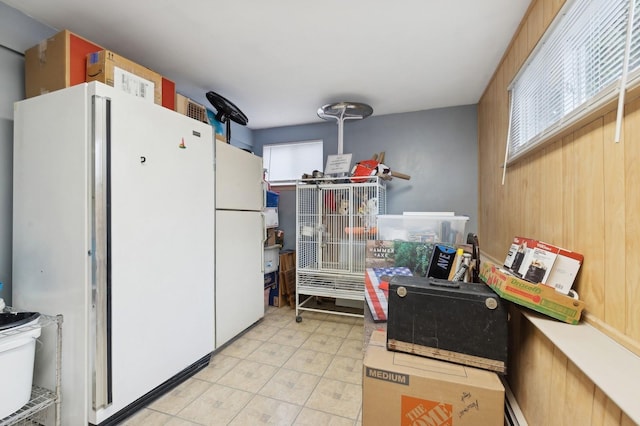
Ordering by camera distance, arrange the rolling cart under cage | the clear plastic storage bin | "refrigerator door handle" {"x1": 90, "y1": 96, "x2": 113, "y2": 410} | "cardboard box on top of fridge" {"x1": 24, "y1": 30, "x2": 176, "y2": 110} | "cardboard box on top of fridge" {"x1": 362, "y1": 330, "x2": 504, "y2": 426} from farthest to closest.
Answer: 1. the rolling cart under cage
2. the clear plastic storage bin
3. "cardboard box on top of fridge" {"x1": 24, "y1": 30, "x2": 176, "y2": 110}
4. "refrigerator door handle" {"x1": 90, "y1": 96, "x2": 113, "y2": 410}
5. "cardboard box on top of fridge" {"x1": 362, "y1": 330, "x2": 504, "y2": 426}

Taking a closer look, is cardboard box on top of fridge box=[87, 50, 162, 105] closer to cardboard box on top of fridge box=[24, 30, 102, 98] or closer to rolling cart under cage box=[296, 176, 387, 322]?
cardboard box on top of fridge box=[24, 30, 102, 98]

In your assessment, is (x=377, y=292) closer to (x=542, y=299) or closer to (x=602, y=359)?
(x=542, y=299)

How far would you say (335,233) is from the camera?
116 inches

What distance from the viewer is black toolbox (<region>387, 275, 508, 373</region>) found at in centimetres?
103

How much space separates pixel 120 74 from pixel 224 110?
3.57 ft

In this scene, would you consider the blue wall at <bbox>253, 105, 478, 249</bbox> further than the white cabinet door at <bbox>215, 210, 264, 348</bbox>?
Yes

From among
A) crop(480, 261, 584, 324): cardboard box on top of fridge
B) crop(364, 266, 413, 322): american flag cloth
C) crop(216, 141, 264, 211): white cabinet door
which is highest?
crop(216, 141, 264, 211): white cabinet door

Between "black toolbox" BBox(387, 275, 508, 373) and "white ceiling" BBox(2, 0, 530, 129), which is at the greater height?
"white ceiling" BBox(2, 0, 530, 129)

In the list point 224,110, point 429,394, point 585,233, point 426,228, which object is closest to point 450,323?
point 429,394

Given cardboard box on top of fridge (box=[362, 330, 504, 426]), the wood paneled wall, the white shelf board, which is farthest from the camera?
cardboard box on top of fridge (box=[362, 330, 504, 426])

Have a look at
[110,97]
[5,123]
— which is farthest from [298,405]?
[5,123]

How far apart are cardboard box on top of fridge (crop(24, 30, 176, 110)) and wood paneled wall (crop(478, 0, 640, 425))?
2485 mm

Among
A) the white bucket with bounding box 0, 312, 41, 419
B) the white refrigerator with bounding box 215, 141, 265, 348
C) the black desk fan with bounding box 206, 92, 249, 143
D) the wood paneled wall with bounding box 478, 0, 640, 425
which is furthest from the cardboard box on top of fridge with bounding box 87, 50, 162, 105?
the wood paneled wall with bounding box 478, 0, 640, 425

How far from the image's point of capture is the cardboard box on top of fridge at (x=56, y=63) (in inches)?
59.7
